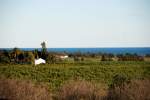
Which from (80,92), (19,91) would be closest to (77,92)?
(80,92)

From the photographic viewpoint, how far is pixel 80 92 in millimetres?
15805

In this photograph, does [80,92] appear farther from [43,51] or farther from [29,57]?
[43,51]

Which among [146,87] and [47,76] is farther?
[47,76]

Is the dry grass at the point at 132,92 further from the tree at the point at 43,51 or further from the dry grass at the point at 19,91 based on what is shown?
the tree at the point at 43,51

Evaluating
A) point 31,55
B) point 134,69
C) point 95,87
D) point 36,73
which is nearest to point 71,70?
point 36,73

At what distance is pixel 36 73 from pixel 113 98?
22731mm

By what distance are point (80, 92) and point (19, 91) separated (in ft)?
10.2

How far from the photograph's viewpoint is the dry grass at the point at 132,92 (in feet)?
47.9

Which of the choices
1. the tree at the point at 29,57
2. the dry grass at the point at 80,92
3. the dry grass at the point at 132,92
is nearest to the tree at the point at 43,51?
the tree at the point at 29,57

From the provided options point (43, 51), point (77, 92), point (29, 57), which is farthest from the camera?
point (43, 51)

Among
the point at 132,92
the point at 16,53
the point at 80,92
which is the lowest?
the point at 80,92

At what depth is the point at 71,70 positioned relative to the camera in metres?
39.8

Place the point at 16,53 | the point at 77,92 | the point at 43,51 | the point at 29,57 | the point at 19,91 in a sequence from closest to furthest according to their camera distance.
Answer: the point at 19,91 < the point at 77,92 < the point at 29,57 < the point at 16,53 < the point at 43,51

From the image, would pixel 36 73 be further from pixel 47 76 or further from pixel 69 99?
pixel 69 99
